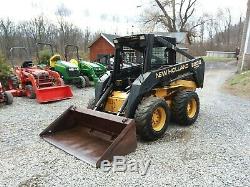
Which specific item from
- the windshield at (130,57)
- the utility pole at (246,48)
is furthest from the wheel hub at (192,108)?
the utility pole at (246,48)

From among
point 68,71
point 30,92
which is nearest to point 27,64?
point 68,71

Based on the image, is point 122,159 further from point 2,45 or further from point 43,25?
point 43,25

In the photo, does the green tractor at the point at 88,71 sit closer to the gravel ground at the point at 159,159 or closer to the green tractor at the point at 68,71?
the green tractor at the point at 68,71

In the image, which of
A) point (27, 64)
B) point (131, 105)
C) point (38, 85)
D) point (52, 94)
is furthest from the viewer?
point (27, 64)

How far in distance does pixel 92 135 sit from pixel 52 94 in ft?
14.7

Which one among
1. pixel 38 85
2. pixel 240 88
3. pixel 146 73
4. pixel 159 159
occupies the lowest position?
pixel 159 159

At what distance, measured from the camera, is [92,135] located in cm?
506

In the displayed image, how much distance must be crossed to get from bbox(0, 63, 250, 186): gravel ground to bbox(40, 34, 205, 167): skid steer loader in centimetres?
26

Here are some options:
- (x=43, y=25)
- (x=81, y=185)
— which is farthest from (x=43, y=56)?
(x=43, y=25)

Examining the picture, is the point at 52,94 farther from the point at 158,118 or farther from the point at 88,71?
the point at 158,118

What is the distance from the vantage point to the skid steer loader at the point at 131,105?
14.8 ft

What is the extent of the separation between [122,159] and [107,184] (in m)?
0.66

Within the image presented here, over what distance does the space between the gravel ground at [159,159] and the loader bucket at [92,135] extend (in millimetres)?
169

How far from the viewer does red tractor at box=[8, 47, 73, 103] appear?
8930 millimetres
